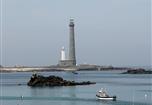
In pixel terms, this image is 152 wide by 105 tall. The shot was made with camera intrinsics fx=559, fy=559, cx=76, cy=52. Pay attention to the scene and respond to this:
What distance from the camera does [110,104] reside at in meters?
39.4

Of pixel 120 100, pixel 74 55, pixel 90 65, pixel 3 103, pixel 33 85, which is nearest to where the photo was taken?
pixel 3 103

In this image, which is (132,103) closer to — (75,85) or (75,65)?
(75,85)

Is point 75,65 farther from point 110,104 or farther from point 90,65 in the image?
point 110,104

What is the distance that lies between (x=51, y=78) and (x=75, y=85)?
3794mm

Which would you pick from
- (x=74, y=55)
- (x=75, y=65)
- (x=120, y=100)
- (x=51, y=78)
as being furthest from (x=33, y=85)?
(x=75, y=65)

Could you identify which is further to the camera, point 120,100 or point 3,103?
point 120,100

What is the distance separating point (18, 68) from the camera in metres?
182

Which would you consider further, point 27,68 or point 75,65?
point 27,68

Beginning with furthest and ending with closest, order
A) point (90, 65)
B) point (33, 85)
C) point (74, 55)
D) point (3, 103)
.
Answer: point (90, 65)
point (74, 55)
point (33, 85)
point (3, 103)

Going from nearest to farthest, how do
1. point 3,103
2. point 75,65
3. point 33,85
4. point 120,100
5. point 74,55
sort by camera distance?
point 3,103 < point 120,100 < point 33,85 < point 74,55 < point 75,65

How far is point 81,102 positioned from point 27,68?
463 feet

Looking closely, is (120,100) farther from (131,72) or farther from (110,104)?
(131,72)

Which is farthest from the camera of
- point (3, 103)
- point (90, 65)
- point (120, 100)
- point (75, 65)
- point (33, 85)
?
point (90, 65)

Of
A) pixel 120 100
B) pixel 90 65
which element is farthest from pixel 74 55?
pixel 120 100
